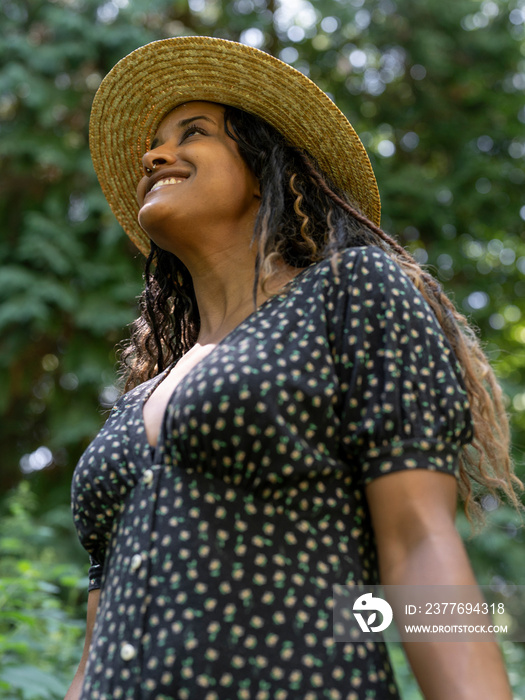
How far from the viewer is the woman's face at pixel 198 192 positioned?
1.66 meters

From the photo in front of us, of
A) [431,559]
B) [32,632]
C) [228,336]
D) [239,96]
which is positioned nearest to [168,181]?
[239,96]

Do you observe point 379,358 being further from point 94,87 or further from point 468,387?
point 94,87

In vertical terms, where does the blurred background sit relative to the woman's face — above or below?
above

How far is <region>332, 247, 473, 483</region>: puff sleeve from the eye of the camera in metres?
1.17

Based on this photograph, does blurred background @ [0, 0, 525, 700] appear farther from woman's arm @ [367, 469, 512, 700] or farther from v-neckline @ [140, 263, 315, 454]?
woman's arm @ [367, 469, 512, 700]

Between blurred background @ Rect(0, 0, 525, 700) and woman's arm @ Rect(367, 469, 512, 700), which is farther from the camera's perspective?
blurred background @ Rect(0, 0, 525, 700)

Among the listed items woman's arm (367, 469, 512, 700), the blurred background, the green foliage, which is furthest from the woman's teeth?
the blurred background

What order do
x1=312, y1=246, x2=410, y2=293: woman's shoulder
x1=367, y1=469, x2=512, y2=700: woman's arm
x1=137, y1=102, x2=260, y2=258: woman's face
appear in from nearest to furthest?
x1=367, y1=469, x2=512, y2=700: woman's arm
x1=312, y1=246, x2=410, y2=293: woman's shoulder
x1=137, y1=102, x2=260, y2=258: woman's face

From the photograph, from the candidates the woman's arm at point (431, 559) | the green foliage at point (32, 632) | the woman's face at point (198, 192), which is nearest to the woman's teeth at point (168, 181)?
the woman's face at point (198, 192)

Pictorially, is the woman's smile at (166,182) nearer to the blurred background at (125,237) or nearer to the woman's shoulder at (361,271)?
the woman's shoulder at (361,271)

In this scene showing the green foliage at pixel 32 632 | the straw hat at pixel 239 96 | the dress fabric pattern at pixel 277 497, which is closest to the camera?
the dress fabric pattern at pixel 277 497

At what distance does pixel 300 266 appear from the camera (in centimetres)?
164

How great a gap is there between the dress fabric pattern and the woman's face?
437 millimetres

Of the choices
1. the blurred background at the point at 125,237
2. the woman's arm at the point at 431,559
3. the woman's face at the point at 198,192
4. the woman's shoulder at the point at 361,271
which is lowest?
the woman's arm at the point at 431,559
